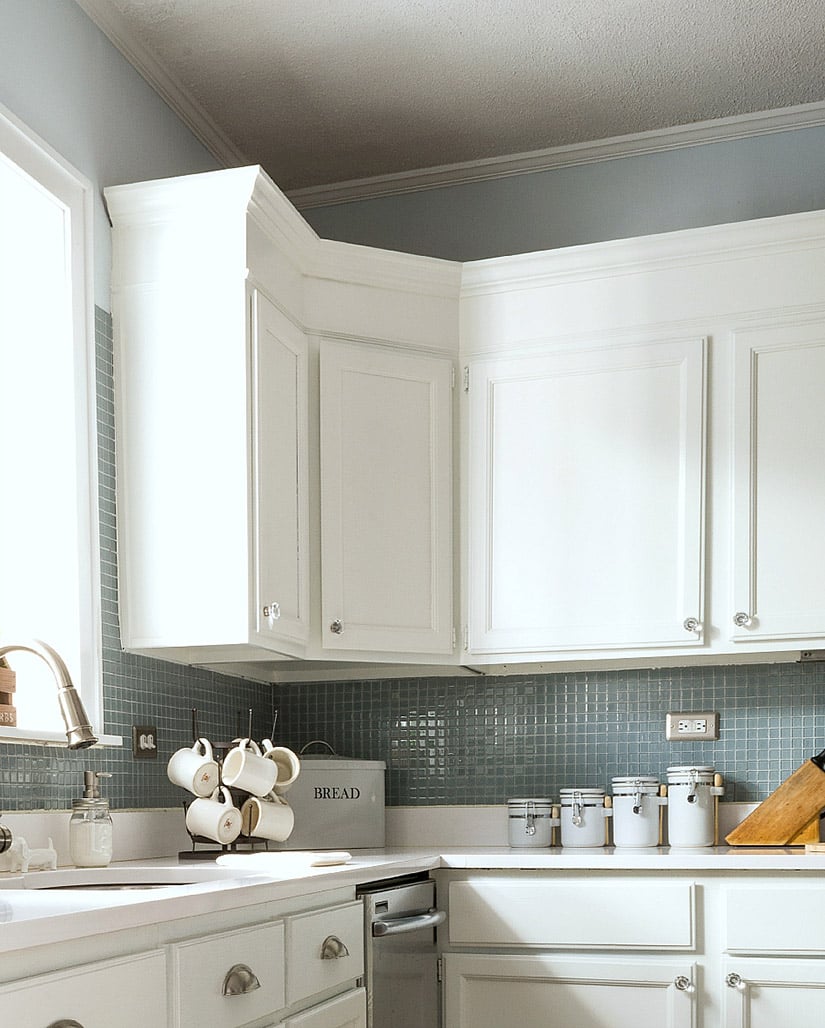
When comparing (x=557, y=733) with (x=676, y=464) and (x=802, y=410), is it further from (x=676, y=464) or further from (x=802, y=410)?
(x=802, y=410)

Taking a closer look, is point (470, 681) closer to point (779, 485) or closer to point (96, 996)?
point (779, 485)

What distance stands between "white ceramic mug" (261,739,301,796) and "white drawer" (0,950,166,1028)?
1.10 meters

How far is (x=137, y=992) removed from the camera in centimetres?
152

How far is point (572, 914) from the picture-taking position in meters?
2.60

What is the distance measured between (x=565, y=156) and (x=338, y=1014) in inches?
95.8

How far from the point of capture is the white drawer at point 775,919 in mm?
2479

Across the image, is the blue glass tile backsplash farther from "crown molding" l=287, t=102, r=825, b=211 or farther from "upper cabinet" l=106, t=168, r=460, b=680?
"crown molding" l=287, t=102, r=825, b=211

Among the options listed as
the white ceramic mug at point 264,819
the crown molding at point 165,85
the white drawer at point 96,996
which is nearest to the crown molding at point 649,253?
the crown molding at point 165,85

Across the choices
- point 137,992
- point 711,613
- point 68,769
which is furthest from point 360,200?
point 137,992

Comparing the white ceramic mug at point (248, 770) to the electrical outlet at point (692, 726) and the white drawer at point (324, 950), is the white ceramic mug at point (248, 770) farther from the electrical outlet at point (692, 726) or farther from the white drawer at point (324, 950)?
the electrical outlet at point (692, 726)

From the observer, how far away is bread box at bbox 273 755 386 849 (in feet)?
9.95

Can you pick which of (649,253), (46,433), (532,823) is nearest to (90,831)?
(46,433)

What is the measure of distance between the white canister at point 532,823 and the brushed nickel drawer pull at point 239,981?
1372 millimetres

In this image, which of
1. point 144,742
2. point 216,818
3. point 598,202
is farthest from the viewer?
point 598,202
